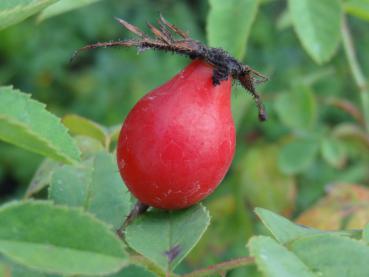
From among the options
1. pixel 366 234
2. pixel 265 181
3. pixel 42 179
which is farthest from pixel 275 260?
pixel 265 181

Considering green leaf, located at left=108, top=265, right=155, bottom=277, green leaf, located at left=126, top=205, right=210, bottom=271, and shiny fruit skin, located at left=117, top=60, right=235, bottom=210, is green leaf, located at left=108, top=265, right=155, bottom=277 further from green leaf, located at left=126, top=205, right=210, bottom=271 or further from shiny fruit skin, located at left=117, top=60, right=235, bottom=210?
shiny fruit skin, located at left=117, top=60, right=235, bottom=210

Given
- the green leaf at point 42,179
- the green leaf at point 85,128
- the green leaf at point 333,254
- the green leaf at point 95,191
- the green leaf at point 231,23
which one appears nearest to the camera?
the green leaf at point 333,254

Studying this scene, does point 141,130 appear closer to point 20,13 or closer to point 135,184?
point 135,184

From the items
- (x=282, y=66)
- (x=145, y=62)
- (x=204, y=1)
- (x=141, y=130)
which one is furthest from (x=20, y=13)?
(x=204, y=1)

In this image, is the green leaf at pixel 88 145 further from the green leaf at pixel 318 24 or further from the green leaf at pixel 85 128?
the green leaf at pixel 318 24

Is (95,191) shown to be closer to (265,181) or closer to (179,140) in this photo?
(179,140)

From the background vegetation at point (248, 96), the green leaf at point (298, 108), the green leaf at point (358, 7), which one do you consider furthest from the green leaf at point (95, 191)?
the green leaf at point (298, 108)

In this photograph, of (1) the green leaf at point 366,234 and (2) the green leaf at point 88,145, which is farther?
(2) the green leaf at point 88,145
